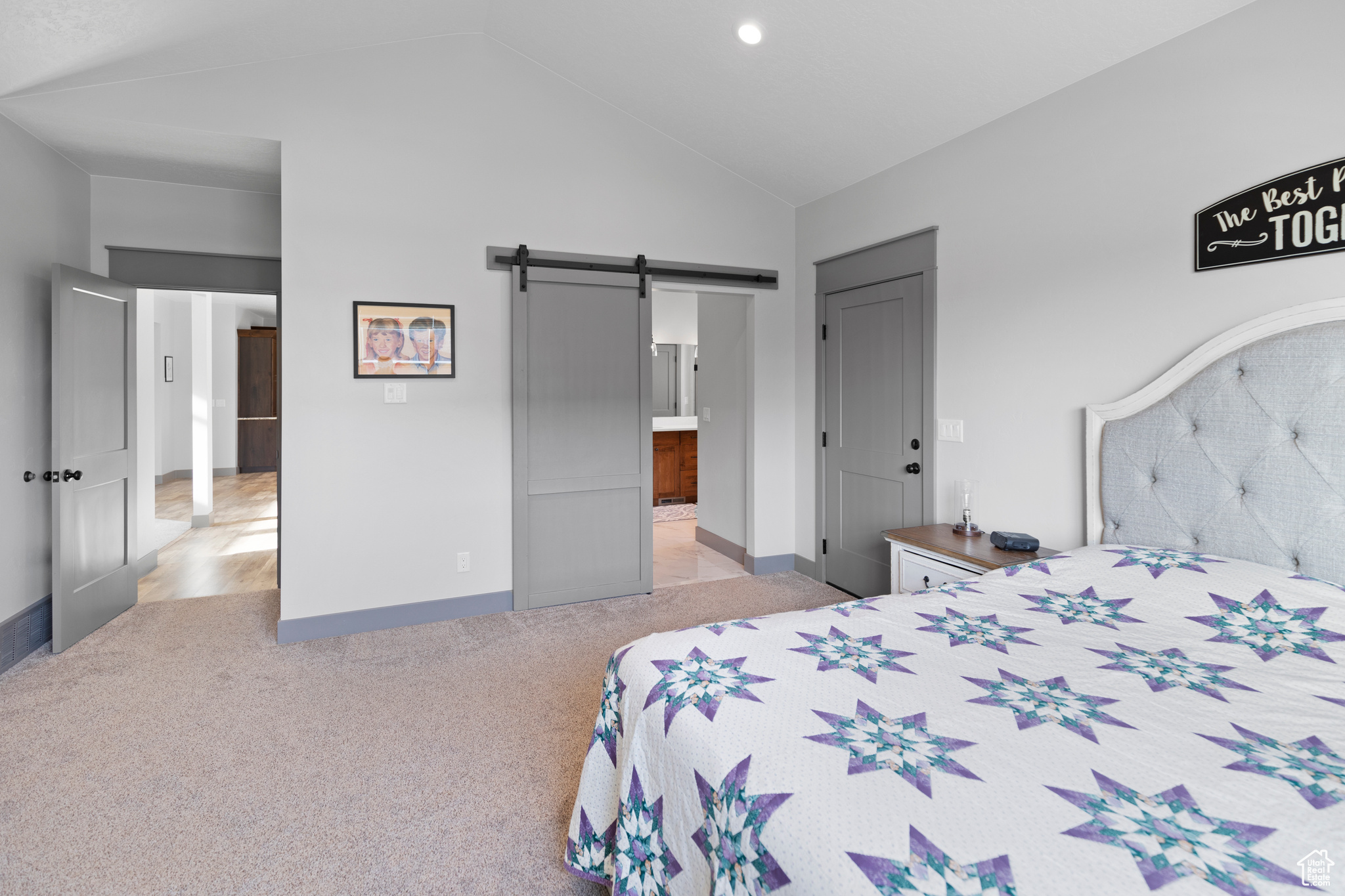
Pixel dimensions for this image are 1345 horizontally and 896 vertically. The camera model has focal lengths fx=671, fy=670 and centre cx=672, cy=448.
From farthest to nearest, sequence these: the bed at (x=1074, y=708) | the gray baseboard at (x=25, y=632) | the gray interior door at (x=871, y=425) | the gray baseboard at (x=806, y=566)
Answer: the gray baseboard at (x=806, y=566) < the gray interior door at (x=871, y=425) < the gray baseboard at (x=25, y=632) < the bed at (x=1074, y=708)

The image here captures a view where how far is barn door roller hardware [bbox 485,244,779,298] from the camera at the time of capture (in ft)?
12.6

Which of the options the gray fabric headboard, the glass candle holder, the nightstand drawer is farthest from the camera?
the glass candle holder

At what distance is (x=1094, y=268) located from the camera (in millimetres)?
2709

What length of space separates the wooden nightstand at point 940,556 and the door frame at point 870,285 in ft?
1.40

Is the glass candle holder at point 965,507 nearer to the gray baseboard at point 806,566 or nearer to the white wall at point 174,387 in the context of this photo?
the gray baseboard at point 806,566

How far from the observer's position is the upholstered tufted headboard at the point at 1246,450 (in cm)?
197

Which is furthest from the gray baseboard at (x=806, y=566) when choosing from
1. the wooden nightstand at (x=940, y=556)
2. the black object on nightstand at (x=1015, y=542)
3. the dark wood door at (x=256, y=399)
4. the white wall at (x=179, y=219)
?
the dark wood door at (x=256, y=399)

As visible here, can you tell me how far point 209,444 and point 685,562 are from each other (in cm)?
488

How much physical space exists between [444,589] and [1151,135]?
389 cm

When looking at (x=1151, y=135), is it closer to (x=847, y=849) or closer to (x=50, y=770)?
(x=847, y=849)

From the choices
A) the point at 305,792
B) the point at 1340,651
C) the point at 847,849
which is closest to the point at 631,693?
the point at 847,849

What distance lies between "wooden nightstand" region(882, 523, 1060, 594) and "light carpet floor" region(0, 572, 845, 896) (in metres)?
1.14

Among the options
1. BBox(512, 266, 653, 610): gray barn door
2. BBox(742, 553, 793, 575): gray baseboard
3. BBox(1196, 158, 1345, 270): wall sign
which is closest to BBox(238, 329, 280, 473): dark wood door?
BBox(512, 266, 653, 610): gray barn door

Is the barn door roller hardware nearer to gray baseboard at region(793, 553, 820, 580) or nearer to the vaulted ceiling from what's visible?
the vaulted ceiling
